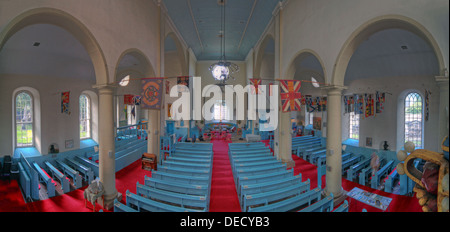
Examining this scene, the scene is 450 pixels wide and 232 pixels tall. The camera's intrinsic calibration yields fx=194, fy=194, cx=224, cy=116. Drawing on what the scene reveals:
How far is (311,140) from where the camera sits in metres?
16.8

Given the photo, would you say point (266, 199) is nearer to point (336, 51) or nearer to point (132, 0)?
point (336, 51)

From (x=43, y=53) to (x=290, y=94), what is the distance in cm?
1295

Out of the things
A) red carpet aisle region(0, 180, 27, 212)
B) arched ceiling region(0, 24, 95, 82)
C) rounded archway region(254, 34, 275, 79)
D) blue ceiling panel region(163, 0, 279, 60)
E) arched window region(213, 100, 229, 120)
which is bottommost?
red carpet aisle region(0, 180, 27, 212)

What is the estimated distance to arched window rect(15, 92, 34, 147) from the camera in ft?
37.0

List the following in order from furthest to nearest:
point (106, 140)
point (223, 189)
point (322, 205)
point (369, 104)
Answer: point (369, 104), point (223, 189), point (106, 140), point (322, 205)

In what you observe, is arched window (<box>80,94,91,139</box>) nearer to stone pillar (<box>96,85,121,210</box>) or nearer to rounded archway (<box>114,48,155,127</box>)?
rounded archway (<box>114,48,155,127</box>)

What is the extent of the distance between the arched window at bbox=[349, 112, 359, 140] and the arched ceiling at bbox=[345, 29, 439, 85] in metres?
3.25

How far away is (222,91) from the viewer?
484 inches

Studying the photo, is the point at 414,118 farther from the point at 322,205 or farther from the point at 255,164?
the point at 322,205

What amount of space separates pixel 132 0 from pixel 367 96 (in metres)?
14.4

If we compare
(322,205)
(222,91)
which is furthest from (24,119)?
(322,205)

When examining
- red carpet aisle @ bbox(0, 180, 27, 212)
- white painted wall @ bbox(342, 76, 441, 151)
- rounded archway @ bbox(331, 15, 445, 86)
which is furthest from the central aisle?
white painted wall @ bbox(342, 76, 441, 151)

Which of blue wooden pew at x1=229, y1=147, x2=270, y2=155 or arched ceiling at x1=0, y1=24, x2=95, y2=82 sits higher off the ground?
arched ceiling at x1=0, y1=24, x2=95, y2=82

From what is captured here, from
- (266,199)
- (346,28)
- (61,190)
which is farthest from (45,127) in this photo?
(346,28)
